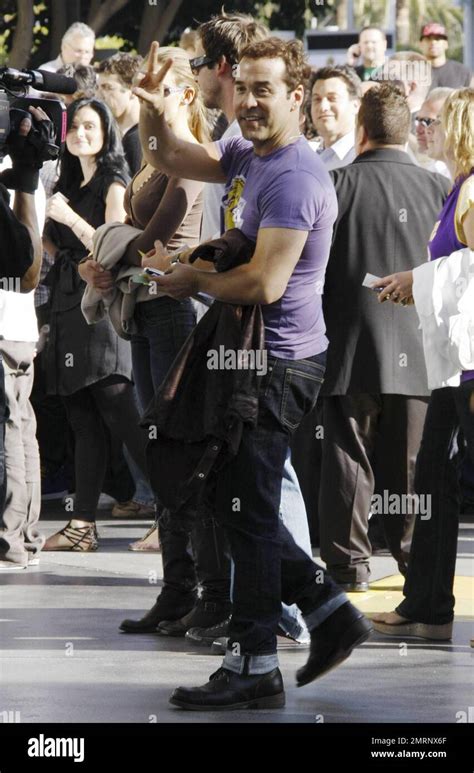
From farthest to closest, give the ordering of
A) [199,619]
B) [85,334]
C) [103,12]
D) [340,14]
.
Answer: [340,14] < [103,12] < [85,334] < [199,619]

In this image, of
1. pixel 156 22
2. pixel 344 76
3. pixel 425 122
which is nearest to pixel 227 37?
pixel 344 76

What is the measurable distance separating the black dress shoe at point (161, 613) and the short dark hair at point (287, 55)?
219 centimetres

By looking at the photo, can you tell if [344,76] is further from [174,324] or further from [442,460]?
[442,460]

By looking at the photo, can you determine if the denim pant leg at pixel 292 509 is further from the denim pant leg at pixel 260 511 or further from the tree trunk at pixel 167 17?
the tree trunk at pixel 167 17

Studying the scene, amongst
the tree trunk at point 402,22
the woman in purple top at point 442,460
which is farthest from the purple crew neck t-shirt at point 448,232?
the tree trunk at point 402,22

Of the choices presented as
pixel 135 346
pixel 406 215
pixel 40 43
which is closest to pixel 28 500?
pixel 135 346

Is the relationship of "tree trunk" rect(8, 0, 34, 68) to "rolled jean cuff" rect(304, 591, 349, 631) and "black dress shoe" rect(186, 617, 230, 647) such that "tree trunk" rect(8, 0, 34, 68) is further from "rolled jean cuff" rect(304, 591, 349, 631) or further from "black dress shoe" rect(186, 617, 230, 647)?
"rolled jean cuff" rect(304, 591, 349, 631)

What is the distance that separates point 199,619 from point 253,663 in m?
1.16

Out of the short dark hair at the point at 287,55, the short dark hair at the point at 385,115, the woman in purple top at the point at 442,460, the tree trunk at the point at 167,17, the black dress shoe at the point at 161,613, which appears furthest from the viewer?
the tree trunk at the point at 167,17

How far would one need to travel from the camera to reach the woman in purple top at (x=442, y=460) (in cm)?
596

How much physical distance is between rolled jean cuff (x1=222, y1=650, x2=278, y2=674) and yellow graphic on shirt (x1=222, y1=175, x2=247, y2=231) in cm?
140

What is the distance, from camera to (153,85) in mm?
5258
